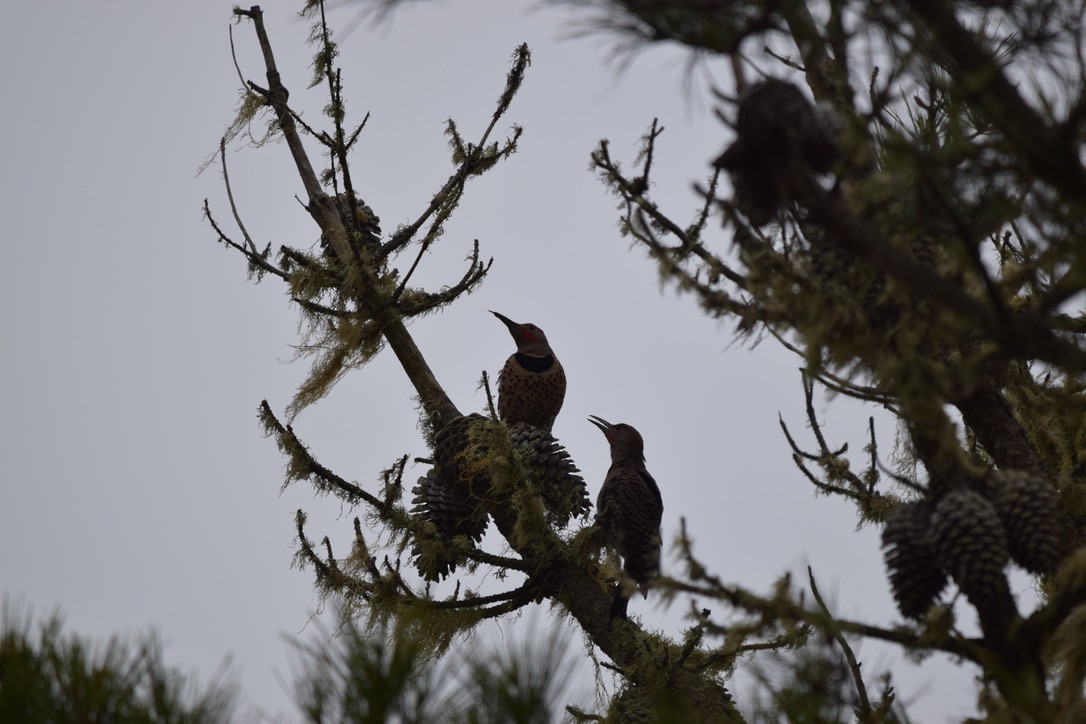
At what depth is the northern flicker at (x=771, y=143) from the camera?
207 centimetres

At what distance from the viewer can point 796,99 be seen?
213cm

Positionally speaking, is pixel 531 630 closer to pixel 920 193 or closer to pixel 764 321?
pixel 764 321

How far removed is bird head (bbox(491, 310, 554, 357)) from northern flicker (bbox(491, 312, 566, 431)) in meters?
0.08

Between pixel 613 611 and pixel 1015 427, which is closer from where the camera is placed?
pixel 1015 427

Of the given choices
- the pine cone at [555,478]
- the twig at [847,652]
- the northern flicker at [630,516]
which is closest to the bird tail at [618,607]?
the northern flicker at [630,516]

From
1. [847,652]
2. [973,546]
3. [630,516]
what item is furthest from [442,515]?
[973,546]

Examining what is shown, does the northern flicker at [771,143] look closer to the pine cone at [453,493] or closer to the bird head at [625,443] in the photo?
the pine cone at [453,493]

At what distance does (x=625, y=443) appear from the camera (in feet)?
17.3

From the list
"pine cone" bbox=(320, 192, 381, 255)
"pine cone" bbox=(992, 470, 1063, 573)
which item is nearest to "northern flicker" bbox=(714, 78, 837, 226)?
"pine cone" bbox=(992, 470, 1063, 573)

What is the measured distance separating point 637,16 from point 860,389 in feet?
4.52

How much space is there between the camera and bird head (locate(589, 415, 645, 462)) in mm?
5199

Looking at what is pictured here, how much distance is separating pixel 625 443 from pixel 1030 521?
321 centimetres

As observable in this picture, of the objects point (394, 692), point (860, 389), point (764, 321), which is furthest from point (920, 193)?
point (394, 692)

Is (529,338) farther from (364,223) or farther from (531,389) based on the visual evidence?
(364,223)
